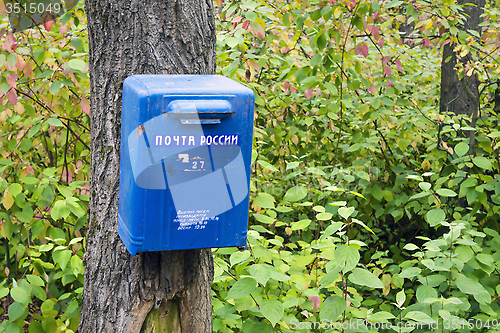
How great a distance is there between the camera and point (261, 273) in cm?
154

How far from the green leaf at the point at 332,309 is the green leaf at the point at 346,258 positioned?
26 centimetres

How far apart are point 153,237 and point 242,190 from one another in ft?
1.02

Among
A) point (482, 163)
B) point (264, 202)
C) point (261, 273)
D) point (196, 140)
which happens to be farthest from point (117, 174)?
point (482, 163)

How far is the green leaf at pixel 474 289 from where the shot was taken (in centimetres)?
193

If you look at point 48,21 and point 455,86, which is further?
point 455,86

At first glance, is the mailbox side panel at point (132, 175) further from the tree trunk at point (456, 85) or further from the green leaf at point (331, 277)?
the tree trunk at point (456, 85)

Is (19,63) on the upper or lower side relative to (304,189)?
upper

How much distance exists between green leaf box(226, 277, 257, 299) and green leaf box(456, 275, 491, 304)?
3.65 feet

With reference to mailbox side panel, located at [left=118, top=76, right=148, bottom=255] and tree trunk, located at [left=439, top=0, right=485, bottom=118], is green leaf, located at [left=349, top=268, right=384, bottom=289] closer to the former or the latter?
mailbox side panel, located at [left=118, top=76, right=148, bottom=255]

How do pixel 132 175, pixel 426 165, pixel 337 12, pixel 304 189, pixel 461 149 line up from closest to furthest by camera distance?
pixel 132 175 → pixel 304 189 → pixel 461 149 → pixel 337 12 → pixel 426 165

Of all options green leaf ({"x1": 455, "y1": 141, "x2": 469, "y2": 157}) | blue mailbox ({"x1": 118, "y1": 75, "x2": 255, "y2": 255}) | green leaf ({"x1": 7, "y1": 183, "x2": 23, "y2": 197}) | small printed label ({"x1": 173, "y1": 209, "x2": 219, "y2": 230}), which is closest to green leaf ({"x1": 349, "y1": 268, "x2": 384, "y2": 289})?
blue mailbox ({"x1": 118, "y1": 75, "x2": 255, "y2": 255})

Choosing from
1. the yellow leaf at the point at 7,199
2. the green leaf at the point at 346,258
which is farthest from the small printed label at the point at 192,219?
the yellow leaf at the point at 7,199

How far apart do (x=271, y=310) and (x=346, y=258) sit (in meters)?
0.39

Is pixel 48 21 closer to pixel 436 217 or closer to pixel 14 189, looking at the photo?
pixel 14 189
